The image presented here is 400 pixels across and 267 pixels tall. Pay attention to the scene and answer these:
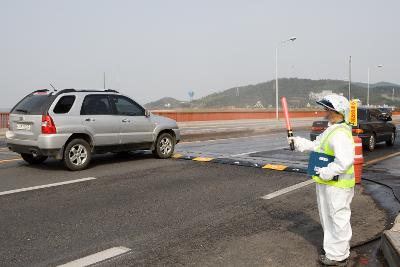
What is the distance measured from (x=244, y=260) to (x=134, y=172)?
17.9 feet

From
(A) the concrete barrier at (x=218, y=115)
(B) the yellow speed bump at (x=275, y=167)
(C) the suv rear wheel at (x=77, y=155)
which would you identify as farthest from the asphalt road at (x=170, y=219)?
(A) the concrete barrier at (x=218, y=115)

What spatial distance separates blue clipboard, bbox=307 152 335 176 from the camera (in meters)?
4.06

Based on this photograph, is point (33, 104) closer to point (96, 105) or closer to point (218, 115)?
point (96, 105)

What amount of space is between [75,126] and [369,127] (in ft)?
33.5

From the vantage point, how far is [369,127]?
14.9 metres

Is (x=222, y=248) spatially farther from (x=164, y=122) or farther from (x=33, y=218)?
(x=164, y=122)

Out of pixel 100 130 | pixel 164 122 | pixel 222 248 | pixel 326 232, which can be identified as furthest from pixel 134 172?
pixel 326 232

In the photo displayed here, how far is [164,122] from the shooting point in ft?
38.5

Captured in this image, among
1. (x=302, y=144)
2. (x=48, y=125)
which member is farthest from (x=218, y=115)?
(x=302, y=144)

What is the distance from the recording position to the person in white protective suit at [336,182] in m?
3.93

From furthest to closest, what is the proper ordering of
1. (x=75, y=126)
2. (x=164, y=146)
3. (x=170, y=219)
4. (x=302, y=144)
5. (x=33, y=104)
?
1. (x=164, y=146)
2. (x=33, y=104)
3. (x=75, y=126)
4. (x=170, y=219)
5. (x=302, y=144)

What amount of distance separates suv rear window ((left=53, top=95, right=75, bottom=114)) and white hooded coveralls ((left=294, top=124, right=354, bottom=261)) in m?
6.63

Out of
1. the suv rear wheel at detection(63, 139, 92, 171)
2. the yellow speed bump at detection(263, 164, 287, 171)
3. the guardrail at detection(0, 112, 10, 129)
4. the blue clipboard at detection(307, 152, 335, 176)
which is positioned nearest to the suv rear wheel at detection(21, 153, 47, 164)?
the suv rear wheel at detection(63, 139, 92, 171)

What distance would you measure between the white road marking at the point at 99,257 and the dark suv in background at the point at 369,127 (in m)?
11.0
